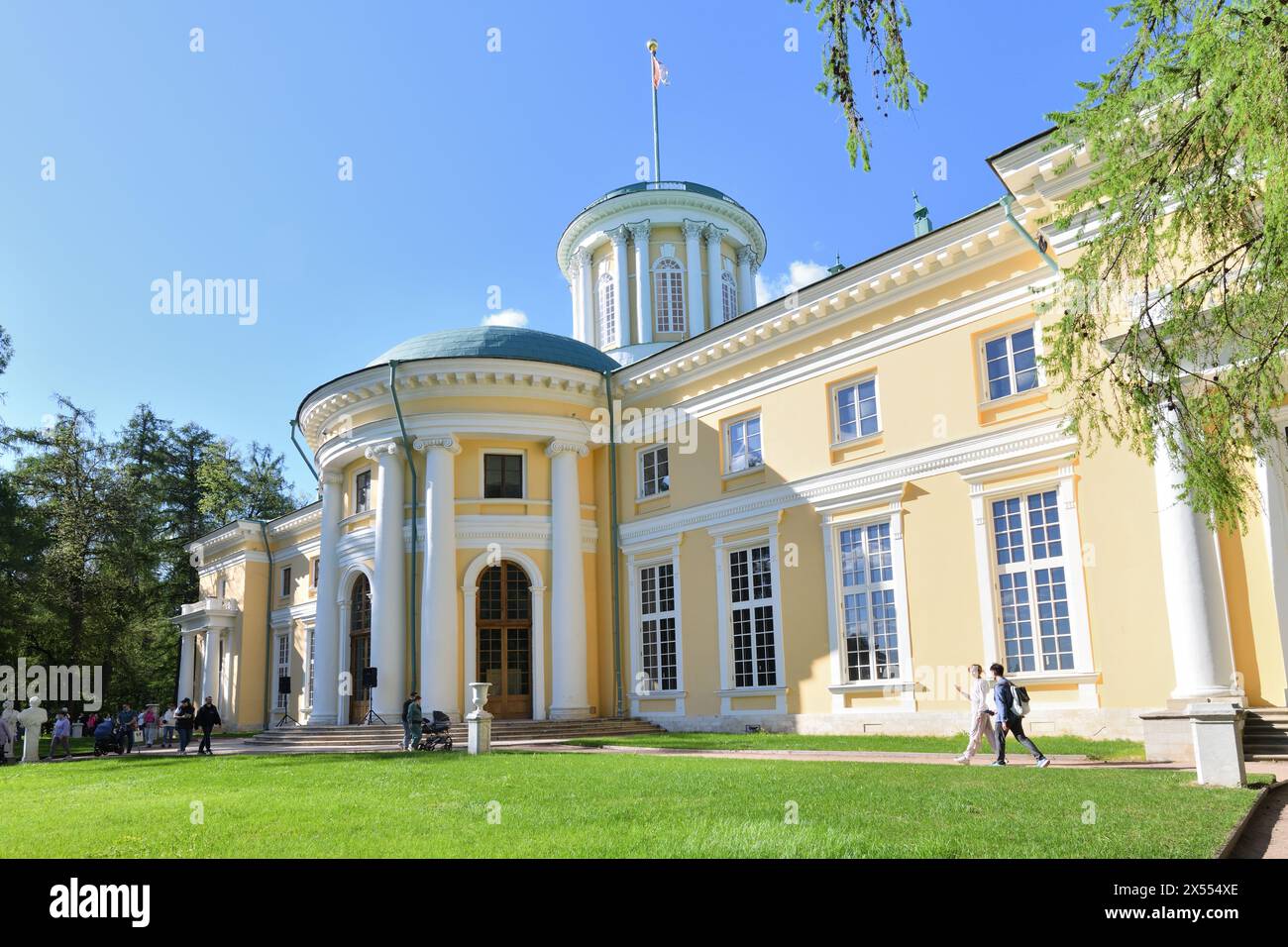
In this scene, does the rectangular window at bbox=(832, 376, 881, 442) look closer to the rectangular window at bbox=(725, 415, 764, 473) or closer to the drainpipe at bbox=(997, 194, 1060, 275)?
the rectangular window at bbox=(725, 415, 764, 473)

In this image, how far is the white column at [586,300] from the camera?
111ft

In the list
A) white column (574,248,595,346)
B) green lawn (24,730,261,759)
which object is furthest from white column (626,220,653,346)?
green lawn (24,730,261,759)

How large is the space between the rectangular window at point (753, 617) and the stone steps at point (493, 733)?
303 centimetres

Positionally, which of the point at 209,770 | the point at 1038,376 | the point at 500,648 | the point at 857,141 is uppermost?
the point at 1038,376

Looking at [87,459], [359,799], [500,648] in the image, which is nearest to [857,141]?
[359,799]

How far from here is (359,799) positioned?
10258 millimetres

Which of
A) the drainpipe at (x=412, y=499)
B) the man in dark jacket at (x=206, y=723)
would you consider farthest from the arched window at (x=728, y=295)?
the man in dark jacket at (x=206, y=723)

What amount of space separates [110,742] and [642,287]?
20.3 m

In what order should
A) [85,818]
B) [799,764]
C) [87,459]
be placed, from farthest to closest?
[87,459]
[799,764]
[85,818]

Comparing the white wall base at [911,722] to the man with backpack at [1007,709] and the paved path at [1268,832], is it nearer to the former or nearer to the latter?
the man with backpack at [1007,709]

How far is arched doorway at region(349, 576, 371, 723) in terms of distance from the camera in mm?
26516

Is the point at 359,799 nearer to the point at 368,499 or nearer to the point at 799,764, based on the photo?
the point at 799,764

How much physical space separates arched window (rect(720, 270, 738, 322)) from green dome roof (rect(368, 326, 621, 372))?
644cm
